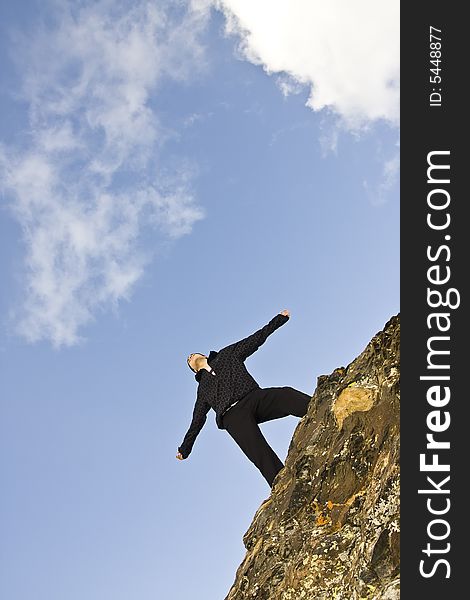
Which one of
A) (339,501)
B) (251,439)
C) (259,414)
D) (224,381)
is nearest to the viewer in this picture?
(339,501)

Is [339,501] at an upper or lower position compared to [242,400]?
lower

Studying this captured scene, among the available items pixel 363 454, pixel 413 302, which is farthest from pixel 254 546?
pixel 413 302

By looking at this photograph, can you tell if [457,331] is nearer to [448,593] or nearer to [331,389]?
[448,593]

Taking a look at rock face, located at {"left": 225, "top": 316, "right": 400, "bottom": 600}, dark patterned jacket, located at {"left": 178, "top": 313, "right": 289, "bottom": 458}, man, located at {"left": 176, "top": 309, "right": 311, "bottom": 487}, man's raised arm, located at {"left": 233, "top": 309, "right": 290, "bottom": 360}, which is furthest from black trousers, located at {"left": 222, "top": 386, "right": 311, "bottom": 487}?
rock face, located at {"left": 225, "top": 316, "right": 400, "bottom": 600}

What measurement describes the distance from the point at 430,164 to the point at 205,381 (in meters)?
6.46

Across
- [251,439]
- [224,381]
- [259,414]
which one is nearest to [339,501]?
[251,439]

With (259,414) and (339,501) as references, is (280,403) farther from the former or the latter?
(339,501)

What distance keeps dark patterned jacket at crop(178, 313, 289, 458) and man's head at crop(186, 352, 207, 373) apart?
0.27 ft

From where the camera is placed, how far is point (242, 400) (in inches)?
438

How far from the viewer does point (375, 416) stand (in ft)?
24.3

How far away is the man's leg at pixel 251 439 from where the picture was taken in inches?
416

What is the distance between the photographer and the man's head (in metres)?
11.9

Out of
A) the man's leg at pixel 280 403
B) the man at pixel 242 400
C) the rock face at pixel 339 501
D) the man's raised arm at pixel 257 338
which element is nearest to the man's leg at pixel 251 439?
the man at pixel 242 400

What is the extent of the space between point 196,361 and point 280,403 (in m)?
1.75
